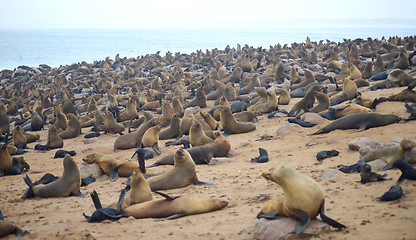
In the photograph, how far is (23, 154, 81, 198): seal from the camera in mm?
5680

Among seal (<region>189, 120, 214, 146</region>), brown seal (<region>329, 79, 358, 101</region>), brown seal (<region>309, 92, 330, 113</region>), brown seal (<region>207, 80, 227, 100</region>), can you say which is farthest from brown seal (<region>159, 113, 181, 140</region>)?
brown seal (<region>207, 80, 227, 100</region>)

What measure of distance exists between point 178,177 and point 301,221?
2.52m

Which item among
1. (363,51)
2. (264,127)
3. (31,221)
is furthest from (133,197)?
(363,51)

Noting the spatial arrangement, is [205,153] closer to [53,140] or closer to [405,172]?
[405,172]

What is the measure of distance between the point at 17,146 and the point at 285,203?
7.92 metres

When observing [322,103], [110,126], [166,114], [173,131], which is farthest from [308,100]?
[110,126]

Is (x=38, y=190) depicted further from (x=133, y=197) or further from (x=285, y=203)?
(x=285, y=203)

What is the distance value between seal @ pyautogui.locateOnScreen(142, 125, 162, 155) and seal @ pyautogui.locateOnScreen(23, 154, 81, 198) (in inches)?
92.3

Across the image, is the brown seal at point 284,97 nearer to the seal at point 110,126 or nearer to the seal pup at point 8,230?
the seal at point 110,126

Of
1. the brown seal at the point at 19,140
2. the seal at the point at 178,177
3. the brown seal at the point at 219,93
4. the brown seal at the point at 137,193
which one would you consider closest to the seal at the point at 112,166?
the seal at the point at 178,177

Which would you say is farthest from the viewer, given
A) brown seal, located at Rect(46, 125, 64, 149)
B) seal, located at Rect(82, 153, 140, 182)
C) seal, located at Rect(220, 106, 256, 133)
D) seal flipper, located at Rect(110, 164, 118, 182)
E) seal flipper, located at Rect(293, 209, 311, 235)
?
brown seal, located at Rect(46, 125, 64, 149)

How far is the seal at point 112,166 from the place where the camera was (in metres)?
6.49

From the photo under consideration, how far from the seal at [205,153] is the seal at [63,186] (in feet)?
4.82

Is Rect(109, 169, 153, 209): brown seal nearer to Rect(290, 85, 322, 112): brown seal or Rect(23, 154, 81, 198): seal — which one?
Rect(23, 154, 81, 198): seal
